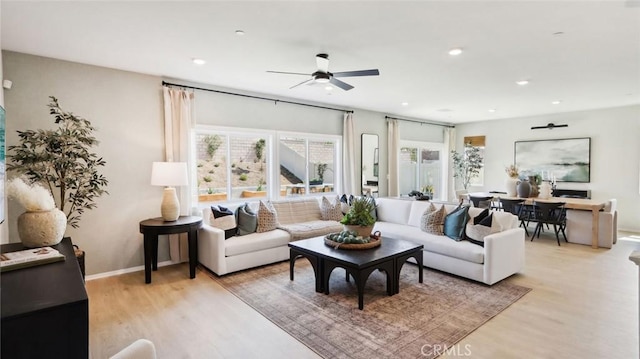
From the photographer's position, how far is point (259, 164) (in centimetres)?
572

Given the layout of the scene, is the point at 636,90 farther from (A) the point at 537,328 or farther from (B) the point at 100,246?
(B) the point at 100,246

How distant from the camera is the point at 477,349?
248 centimetres

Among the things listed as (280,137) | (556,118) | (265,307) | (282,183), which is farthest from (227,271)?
(556,118)

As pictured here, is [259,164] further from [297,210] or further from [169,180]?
[169,180]

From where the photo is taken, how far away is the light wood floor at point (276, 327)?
97.8 inches

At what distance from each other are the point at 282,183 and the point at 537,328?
4281 millimetres

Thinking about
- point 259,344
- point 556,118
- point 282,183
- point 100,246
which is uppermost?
point 556,118

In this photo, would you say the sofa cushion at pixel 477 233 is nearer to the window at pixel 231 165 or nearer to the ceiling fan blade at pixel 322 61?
the ceiling fan blade at pixel 322 61

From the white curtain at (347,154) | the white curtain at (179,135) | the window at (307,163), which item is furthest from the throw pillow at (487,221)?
the white curtain at (179,135)

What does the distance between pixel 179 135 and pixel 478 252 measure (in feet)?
13.7

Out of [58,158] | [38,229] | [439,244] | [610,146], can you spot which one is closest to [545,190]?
[610,146]

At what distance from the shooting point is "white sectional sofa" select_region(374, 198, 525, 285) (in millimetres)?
3707

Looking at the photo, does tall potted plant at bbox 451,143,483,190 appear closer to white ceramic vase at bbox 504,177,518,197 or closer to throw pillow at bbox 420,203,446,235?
white ceramic vase at bbox 504,177,518,197

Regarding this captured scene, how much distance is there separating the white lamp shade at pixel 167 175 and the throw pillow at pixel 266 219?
1160mm
